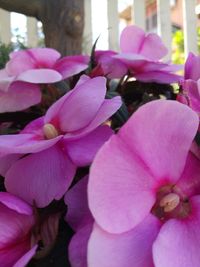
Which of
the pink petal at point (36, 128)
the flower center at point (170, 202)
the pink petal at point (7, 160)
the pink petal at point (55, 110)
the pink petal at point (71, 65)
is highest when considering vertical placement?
the pink petal at point (71, 65)

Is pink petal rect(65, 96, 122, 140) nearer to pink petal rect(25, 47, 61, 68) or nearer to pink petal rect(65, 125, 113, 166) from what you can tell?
pink petal rect(65, 125, 113, 166)

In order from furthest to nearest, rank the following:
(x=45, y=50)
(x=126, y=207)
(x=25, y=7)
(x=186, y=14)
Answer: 1. (x=186, y=14)
2. (x=25, y=7)
3. (x=45, y=50)
4. (x=126, y=207)

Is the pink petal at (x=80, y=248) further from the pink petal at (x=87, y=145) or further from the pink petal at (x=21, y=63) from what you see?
the pink petal at (x=21, y=63)

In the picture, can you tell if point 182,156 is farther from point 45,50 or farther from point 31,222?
point 45,50

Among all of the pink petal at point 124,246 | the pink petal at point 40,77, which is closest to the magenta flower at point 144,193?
the pink petal at point 124,246

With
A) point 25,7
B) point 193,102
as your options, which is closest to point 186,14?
point 25,7

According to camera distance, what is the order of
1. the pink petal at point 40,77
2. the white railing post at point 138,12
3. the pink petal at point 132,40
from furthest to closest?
the white railing post at point 138,12 < the pink petal at point 132,40 < the pink petal at point 40,77
